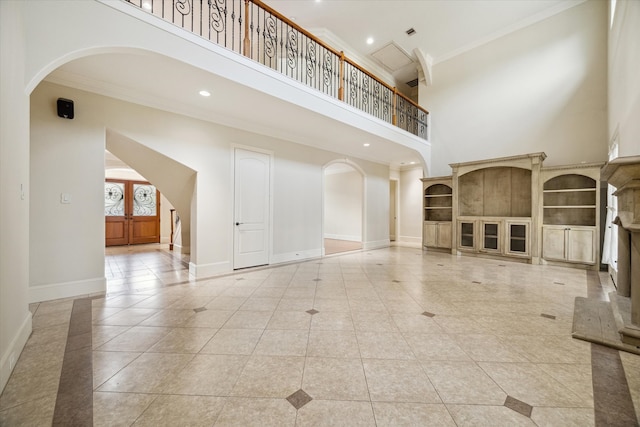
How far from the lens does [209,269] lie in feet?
14.6

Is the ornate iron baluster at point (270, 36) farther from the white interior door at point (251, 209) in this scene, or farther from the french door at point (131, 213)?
the french door at point (131, 213)

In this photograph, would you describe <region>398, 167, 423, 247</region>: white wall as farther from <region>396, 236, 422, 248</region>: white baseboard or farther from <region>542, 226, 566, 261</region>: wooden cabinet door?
<region>542, 226, 566, 261</region>: wooden cabinet door

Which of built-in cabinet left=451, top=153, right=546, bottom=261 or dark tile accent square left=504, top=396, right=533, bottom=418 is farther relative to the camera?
built-in cabinet left=451, top=153, right=546, bottom=261

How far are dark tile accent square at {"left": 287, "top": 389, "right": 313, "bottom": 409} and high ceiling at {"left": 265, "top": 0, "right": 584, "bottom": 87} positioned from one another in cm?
697

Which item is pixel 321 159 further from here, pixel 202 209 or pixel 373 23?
pixel 373 23

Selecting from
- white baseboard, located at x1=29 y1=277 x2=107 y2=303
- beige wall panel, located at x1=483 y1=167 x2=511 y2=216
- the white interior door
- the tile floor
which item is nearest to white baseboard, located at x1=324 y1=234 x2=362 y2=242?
beige wall panel, located at x1=483 y1=167 x2=511 y2=216

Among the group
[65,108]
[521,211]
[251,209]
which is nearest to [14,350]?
[65,108]

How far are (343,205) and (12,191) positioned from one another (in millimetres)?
8791

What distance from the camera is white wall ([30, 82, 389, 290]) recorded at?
313 cm

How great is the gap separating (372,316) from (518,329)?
4.48 feet

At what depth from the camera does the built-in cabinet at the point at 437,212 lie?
22.7 ft

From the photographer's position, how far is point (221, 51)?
3160 millimetres

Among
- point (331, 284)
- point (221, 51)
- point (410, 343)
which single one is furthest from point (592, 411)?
point (221, 51)

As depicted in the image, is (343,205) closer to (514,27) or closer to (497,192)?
(497,192)
